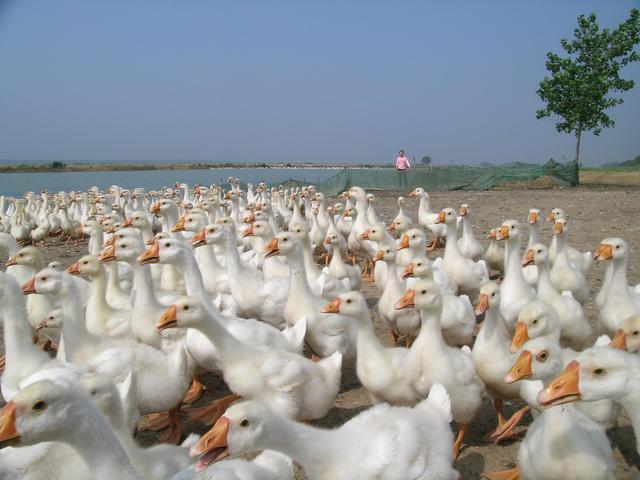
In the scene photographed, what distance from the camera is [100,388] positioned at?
2930mm

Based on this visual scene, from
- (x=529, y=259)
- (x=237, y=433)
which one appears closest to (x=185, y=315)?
(x=237, y=433)

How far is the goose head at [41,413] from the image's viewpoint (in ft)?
7.30

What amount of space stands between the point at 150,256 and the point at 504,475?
3653 millimetres

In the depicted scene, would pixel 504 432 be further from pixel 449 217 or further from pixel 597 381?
pixel 449 217

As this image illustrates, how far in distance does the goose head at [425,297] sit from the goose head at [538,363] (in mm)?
1185

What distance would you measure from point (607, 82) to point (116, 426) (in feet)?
93.7

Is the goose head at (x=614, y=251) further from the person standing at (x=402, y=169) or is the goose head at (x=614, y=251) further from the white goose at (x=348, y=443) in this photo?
the person standing at (x=402, y=169)

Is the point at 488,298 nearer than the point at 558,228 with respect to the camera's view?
Yes

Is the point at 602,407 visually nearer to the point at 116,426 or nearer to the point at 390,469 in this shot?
the point at 390,469

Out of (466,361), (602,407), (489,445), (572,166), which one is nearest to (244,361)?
(466,361)

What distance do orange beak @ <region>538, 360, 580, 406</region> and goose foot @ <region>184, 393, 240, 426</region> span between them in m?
2.77

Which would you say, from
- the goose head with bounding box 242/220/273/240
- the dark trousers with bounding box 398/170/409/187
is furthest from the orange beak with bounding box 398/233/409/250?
the dark trousers with bounding box 398/170/409/187

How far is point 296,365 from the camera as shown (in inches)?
149

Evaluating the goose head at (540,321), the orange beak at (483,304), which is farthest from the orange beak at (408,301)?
the goose head at (540,321)
